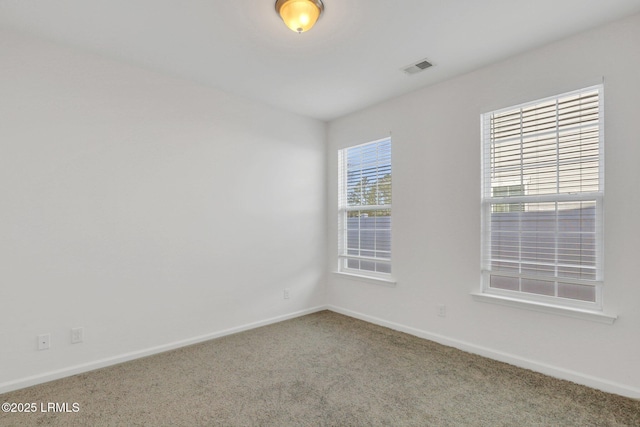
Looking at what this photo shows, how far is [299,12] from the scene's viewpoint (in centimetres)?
196

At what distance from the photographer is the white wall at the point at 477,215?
2.19 metres

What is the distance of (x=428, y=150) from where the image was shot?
10.8 feet

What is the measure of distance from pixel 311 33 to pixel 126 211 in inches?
84.4

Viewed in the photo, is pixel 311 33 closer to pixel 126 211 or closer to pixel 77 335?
pixel 126 211

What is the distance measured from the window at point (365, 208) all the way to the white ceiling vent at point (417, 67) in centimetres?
92

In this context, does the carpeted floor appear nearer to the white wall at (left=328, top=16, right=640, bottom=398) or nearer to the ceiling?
the white wall at (left=328, top=16, right=640, bottom=398)

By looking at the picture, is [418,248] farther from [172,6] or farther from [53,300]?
[53,300]

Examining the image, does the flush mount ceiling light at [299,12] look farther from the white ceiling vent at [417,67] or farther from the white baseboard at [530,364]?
the white baseboard at [530,364]

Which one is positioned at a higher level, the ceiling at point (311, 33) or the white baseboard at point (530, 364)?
the ceiling at point (311, 33)

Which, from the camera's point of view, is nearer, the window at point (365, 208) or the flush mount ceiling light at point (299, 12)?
the flush mount ceiling light at point (299, 12)

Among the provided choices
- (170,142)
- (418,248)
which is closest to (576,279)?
(418,248)

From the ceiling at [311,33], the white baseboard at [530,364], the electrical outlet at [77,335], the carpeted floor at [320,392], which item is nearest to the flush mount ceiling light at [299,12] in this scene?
the ceiling at [311,33]

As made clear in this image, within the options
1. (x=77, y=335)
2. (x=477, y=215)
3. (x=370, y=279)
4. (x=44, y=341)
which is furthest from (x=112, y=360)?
(x=477, y=215)

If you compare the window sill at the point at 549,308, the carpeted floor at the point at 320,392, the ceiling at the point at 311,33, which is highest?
the ceiling at the point at 311,33
